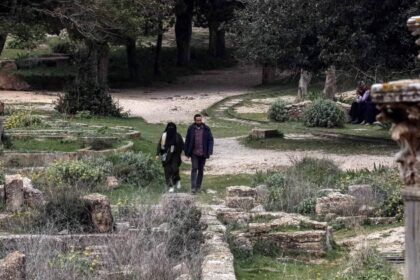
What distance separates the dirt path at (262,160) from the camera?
2238 centimetres

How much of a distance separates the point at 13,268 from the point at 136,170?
414 inches

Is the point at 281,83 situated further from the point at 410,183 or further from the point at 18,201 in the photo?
the point at 410,183

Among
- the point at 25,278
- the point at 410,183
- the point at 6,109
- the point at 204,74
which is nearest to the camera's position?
the point at 410,183

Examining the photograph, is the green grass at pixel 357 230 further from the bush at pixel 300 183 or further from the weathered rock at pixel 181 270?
the weathered rock at pixel 181 270

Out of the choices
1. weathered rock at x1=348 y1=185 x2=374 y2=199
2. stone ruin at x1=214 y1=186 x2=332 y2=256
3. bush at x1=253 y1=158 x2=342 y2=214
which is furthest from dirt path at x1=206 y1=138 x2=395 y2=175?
stone ruin at x1=214 y1=186 x2=332 y2=256

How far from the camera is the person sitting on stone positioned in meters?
32.0

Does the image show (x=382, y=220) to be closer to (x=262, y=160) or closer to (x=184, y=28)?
(x=262, y=160)

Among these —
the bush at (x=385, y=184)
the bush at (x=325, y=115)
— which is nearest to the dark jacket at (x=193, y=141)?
the bush at (x=385, y=184)

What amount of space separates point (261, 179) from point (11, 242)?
796 centimetres

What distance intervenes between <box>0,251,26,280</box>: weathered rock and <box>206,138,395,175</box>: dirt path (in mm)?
12446

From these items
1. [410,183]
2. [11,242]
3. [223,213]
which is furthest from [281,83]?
[410,183]

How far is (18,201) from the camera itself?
573 inches

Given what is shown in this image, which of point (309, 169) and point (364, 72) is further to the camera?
point (364, 72)

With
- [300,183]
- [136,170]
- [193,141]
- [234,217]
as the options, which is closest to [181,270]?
[234,217]
